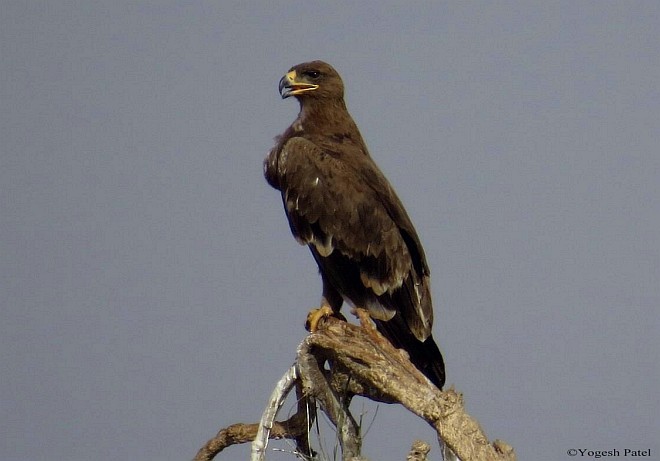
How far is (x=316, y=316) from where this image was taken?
266 inches

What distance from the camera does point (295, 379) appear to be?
5.46m

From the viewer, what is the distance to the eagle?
6.95m

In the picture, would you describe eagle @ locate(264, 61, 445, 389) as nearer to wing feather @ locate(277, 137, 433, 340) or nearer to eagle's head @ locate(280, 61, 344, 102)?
wing feather @ locate(277, 137, 433, 340)

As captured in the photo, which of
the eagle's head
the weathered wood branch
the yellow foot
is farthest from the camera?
the eagle's head

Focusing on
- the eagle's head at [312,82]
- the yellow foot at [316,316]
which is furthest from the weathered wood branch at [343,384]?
the eagle's head at [312,82]

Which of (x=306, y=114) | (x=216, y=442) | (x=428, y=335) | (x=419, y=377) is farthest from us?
(x=306, y=114)

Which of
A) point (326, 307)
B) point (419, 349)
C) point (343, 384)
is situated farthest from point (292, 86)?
point (343, 384)

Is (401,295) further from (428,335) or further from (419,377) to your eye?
(419,377)

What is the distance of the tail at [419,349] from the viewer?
6.71 metres

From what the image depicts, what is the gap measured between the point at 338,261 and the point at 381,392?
2.01m

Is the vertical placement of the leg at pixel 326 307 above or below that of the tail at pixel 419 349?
above

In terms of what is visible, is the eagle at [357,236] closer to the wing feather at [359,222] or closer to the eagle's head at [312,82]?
the wing feather at [359,222]

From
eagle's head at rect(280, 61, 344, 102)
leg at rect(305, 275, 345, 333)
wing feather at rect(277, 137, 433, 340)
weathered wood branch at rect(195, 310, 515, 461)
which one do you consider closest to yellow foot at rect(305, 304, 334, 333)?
leg at rect(305, 275, 345, 333)

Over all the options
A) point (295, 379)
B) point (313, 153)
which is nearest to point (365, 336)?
point (295, 379)
